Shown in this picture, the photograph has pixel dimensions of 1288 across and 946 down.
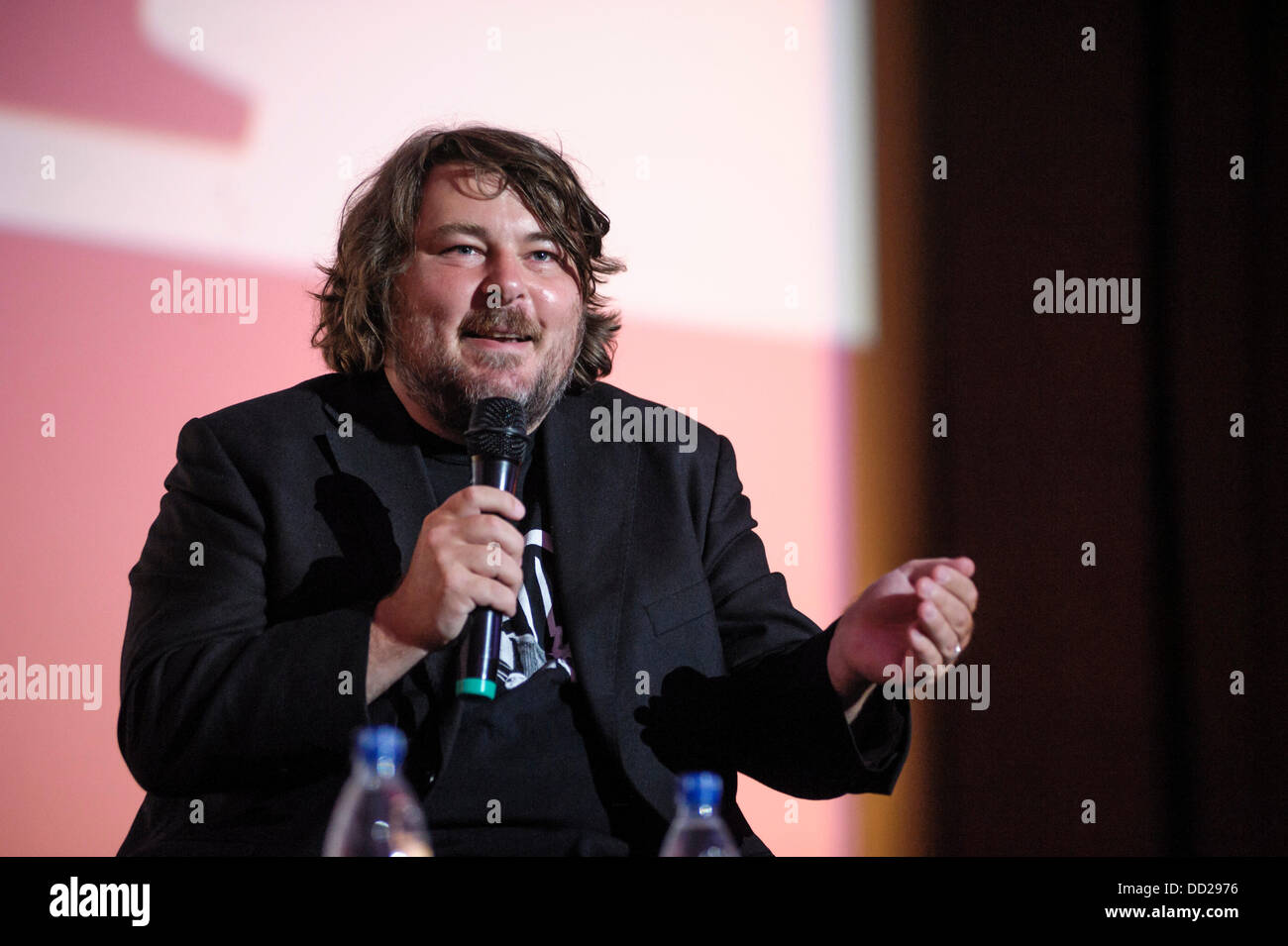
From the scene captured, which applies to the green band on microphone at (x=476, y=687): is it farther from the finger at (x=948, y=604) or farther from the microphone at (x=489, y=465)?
the finger at (x=948, y=604)

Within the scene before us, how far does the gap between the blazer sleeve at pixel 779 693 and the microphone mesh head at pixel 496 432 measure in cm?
53

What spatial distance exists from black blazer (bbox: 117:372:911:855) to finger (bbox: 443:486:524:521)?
0.26 meters

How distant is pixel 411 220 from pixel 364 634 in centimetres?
77

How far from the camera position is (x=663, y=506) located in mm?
1916

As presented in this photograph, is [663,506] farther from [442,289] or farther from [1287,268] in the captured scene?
[1287,268]

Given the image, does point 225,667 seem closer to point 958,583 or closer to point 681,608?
point 681,608

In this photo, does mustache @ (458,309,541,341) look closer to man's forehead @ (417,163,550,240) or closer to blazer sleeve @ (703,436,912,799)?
man's forehead @ (417,163,550,240)

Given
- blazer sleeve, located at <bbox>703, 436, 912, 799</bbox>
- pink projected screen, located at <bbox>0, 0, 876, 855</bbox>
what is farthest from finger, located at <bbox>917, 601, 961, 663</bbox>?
pink projected screen, located at <bbox>0, 0, 876, 855</bbox>

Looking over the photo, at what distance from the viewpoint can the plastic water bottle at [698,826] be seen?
1131 millimetres

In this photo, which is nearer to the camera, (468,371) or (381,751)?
(381,751)

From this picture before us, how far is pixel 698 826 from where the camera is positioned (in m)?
1.29

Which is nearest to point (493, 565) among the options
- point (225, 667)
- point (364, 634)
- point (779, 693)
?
point (364, 634)

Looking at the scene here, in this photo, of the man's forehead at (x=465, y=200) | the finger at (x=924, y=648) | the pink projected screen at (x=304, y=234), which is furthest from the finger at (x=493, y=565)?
the pink projected screen at (x=304, y=234)
